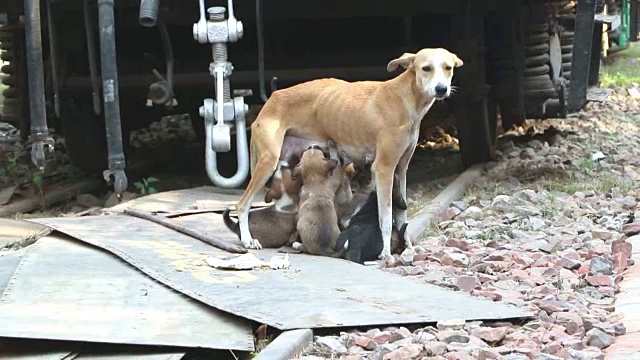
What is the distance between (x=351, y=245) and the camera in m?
5.82

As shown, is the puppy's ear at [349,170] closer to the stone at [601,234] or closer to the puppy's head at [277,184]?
the puppy's head at [277,184]

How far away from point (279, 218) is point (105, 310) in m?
1.98

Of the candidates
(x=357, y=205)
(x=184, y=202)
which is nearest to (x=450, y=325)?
(x=357, y=205)

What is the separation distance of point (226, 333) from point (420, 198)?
4096 mm

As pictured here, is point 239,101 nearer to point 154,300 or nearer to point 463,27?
point 154,300

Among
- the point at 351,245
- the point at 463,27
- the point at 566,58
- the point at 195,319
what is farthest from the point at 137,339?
the point at 566,58

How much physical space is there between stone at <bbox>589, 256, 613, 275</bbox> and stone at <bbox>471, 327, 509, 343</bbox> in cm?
121

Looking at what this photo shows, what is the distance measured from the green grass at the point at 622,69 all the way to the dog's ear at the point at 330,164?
10.1 meters

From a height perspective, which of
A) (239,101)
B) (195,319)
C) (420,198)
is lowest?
(420,198)

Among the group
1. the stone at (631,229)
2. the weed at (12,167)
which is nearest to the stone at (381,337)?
the stone at (631,229)

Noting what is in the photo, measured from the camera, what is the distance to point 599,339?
13.2 ft

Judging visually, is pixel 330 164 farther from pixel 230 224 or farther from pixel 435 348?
pixel 435 348

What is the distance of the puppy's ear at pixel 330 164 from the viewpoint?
238 inches

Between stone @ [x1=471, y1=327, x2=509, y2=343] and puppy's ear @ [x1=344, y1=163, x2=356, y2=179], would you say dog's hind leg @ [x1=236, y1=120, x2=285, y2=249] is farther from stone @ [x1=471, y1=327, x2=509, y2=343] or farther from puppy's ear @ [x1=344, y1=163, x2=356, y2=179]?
stone @ [x1=471, y1=327, x2=509, y2=343]
